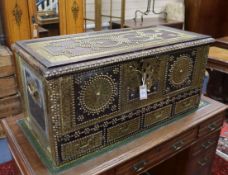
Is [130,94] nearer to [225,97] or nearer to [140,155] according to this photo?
[140,155]

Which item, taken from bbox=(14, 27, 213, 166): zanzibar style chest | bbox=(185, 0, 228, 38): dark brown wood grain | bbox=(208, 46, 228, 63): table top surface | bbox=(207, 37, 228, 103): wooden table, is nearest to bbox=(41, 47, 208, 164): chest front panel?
bbox=(14, 27, 213, 166): zanzibar style chest

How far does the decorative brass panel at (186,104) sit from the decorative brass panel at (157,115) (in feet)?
0.21

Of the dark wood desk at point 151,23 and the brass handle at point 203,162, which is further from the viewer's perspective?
the dark wood desk at point 151,23

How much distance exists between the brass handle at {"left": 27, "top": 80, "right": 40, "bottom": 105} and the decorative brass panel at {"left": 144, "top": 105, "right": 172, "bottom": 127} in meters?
0.53

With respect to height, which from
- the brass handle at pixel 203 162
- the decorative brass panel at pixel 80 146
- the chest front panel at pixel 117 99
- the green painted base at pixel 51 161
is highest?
the chest front panel at pixel 117 99

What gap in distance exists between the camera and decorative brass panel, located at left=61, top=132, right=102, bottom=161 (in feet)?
3.37

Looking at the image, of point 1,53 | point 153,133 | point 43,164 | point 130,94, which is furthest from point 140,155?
point 1,53

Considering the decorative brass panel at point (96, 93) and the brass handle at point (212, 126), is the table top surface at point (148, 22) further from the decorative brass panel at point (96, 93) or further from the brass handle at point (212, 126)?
the decorative brass panel at point (96, 93)

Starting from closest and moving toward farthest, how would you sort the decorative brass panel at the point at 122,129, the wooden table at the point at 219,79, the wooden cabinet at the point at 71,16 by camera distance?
the decorative brass panel at the point at 122,129, the wooden cabinet at the point at 71,16, the wooden table at the point at 219,79

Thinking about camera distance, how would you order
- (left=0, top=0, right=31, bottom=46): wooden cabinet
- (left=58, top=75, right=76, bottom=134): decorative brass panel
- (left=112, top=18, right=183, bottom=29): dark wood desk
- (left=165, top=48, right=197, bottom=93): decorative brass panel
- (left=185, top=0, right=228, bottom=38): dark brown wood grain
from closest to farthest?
(left=58, top=75, right=76, bottom=134): decorative brass panel → (left=165, top=48, right=197, bottom=93): decorative brass panel → (left=0, top=0, right=31, bottom=46): wooden cabinet → (left=112, top=18, right=183, bottom=29): dark wood desk → (left=185, top=0, right=228, bottom=38): dark brown wood grain

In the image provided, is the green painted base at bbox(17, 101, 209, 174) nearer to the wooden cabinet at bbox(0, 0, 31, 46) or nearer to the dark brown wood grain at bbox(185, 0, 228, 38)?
the wooden cabinet at bbox(0, 0, 31, 46)

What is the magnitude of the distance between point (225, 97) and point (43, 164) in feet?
7.94

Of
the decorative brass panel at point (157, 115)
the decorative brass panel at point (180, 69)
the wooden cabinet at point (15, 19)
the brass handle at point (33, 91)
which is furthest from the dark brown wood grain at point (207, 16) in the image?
the brass handle at point (33, 91)

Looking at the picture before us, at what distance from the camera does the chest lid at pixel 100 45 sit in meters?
0.99
